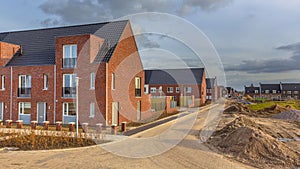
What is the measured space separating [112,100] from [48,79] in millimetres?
5289

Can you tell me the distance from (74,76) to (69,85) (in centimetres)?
81

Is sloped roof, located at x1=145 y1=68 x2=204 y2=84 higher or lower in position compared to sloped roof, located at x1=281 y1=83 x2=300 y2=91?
higher

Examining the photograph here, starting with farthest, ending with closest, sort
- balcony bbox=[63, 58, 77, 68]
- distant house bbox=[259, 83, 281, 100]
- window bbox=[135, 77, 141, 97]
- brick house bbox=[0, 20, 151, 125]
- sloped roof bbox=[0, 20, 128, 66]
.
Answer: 1. distant house bbox=[259, 83, 281, 100]
2. window bbox=[135, 77, 141, 97]
3. sloped roof bbox=[0, 20, 128, 66]
4. balcony bbox=[63, 58, 77, 68]
5. brick house bbox=[0, 20, 151, 125]

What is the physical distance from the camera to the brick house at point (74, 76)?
62.2 feet

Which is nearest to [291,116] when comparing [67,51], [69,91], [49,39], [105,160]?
[69,91]

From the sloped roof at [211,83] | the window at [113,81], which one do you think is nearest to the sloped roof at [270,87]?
the sloped roof at [211,83]

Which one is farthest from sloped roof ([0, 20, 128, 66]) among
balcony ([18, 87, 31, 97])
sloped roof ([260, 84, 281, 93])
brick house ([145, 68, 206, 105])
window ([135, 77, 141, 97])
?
sloped roof ([260, 84, 281, 93])

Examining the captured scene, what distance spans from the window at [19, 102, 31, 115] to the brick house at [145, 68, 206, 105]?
29.1 meters

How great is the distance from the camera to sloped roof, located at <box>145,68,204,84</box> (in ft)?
170

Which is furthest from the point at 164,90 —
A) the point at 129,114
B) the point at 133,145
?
the point at 133,145

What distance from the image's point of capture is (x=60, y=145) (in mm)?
11516

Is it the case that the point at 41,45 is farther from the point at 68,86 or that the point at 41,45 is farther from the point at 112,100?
the point at 112,100

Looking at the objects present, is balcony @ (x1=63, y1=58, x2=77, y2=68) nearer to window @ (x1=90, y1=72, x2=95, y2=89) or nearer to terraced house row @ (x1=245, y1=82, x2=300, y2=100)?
window @ (x1=90, y1=72, x2=95, y2=89)

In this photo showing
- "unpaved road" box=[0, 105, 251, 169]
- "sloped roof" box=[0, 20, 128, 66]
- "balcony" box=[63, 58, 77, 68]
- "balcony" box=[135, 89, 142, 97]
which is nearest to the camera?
"unpaved road" box=[0, 105, 251, 169]
